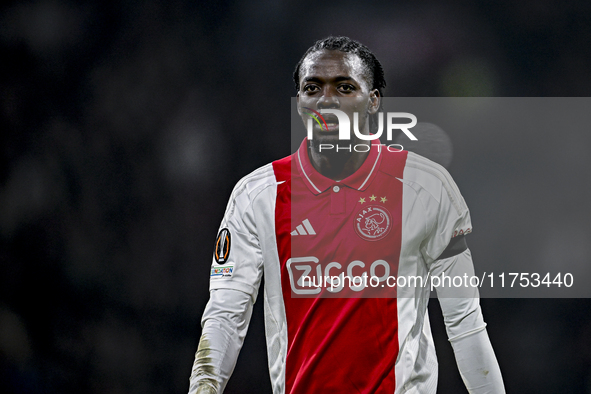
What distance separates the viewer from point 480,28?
7.24 ft

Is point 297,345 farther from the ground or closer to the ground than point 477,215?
closer to the ground

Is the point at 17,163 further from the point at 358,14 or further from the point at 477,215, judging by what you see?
the point at 477,215

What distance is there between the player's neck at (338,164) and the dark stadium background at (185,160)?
539 mm

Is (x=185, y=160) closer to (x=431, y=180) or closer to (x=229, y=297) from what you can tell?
(x=229, y=297)


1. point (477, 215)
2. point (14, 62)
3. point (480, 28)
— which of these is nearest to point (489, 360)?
point (477, 215)

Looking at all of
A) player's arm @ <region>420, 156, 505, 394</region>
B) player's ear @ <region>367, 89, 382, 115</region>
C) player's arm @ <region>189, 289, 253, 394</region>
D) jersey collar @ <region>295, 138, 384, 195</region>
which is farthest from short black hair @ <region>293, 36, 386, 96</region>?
player's arm @ <region>189, 289, 253, 394</region>

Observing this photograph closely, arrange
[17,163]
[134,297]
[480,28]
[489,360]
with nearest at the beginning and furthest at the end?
[489,360] < [480,28] < [134,297] < [17,163]

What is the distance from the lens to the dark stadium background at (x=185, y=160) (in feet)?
6.73

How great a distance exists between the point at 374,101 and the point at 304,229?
497mm

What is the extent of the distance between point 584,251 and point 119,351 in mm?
1959

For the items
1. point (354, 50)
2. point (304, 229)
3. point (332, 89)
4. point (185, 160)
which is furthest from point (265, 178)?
point (185, 160)

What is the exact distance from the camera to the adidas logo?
63.2 inches

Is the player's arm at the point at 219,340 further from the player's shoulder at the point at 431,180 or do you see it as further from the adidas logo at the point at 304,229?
the player's shoulder at the point at 431,180

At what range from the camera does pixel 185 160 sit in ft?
7.71
